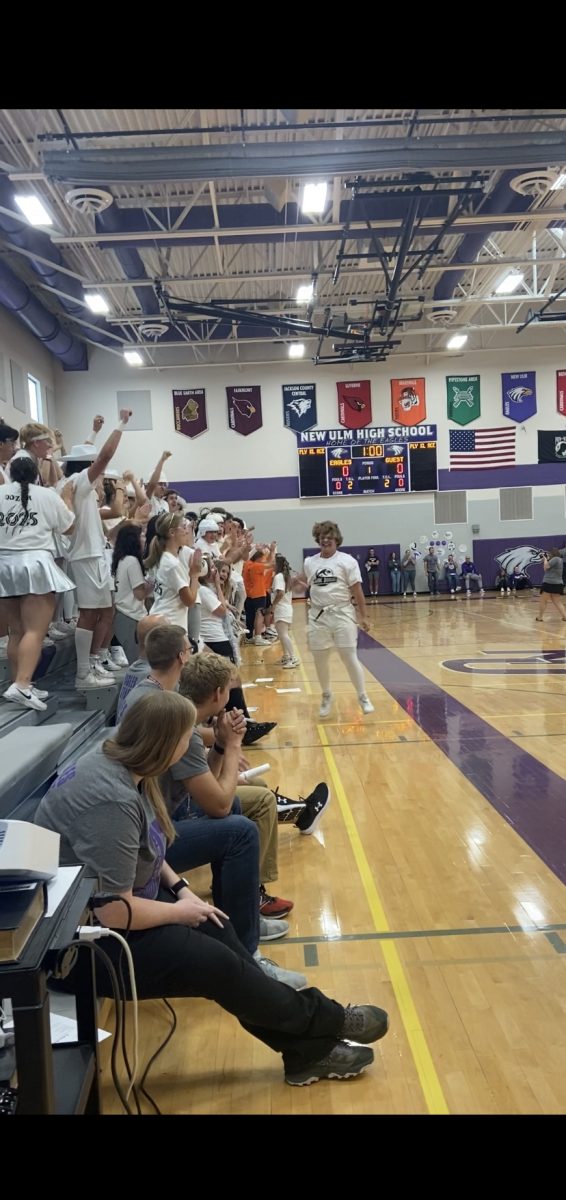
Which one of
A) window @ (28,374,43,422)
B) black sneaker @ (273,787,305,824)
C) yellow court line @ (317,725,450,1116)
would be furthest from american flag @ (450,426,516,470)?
black sneaker @ (273,787,305,824)

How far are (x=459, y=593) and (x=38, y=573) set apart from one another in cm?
1956

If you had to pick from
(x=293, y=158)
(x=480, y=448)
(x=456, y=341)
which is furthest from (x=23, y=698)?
(x=480, y=448)

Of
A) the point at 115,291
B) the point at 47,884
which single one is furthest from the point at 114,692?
the point at 115,291

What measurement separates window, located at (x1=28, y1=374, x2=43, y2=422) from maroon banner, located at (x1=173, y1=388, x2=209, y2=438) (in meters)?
3.94

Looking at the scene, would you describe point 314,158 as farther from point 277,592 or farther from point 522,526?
point 522,526

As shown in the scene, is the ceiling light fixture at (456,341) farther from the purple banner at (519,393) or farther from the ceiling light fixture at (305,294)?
the ceiling light fixture at (305,294)

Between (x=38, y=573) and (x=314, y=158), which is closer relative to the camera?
(x=38, y=573)

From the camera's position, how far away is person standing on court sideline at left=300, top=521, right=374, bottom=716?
7426 mm

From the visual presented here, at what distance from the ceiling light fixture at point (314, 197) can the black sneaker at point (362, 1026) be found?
9970mm

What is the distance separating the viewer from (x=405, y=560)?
2312cm

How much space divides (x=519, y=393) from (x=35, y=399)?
13.5 m

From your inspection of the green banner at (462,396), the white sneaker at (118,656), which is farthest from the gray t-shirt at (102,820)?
the green banner at (462,396)

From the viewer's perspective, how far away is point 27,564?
468cm
